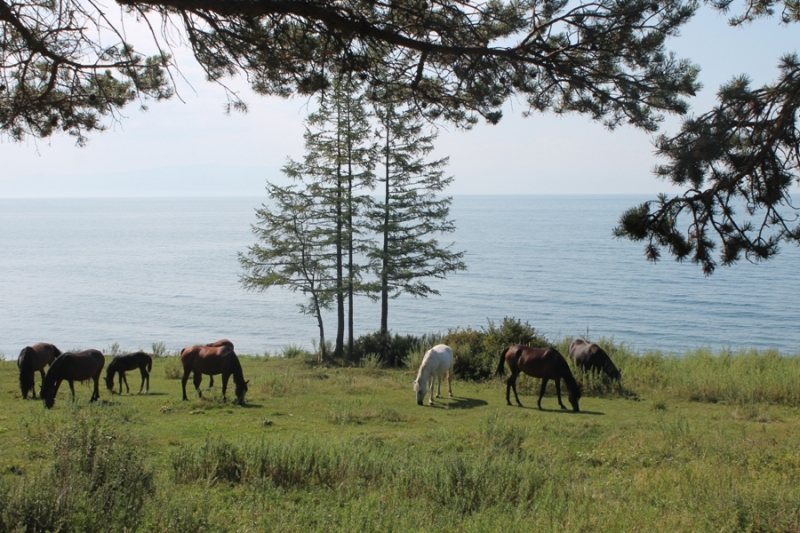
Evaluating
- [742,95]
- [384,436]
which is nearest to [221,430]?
[384,436]

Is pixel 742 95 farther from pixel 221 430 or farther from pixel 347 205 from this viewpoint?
pixel 347 205

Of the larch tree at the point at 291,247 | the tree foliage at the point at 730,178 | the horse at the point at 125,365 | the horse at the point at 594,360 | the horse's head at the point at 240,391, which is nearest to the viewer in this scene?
the tree foliage at the point at 730,178

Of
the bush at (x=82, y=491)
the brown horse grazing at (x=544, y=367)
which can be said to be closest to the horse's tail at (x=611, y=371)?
the brown horse grazing at (x=544, y=367)

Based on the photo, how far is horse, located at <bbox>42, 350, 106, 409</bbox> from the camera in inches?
535

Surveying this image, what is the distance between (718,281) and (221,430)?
7006cm

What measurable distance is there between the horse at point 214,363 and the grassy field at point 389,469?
19.8 inches

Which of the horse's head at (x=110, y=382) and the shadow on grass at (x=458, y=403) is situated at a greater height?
the horse's head at (x=110, y=382)

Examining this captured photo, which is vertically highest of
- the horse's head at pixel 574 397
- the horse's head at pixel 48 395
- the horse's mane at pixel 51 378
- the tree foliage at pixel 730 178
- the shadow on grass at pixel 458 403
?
the tree foliage at pixel 730 178

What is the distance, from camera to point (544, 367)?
51.3 ft

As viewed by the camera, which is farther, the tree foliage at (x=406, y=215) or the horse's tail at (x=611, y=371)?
the tree foliage at (x=406, y=215)

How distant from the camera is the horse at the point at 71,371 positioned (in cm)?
1359

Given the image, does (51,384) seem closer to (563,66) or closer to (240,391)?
(240,391)

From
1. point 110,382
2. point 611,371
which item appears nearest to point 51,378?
point 110,382

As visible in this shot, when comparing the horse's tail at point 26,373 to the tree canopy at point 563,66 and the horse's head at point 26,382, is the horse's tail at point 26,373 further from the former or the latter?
the tree canopy at point 563,66
